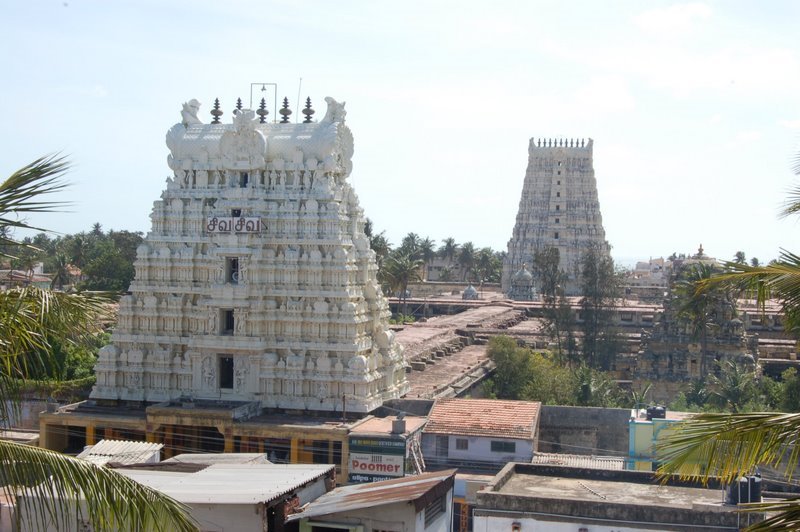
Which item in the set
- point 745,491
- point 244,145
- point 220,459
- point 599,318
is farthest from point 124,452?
point 599,318

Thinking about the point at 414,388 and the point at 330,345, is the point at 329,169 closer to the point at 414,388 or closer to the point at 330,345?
the point at 330,345

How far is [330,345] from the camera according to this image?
42562 millimetres

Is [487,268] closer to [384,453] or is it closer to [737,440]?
[384,453]

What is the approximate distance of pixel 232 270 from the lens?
145 ft

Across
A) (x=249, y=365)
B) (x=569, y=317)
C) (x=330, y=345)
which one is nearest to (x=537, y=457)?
(x=330, y=345)

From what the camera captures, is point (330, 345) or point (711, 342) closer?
point (330, 345)

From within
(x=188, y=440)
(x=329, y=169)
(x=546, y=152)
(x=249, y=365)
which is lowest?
(x=188, y=440)

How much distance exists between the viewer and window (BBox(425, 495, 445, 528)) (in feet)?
83.6

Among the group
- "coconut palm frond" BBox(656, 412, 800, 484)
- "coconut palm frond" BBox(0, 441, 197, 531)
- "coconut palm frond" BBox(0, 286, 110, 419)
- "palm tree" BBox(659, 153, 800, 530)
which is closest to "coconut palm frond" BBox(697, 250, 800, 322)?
"palm tree" BBox(659, 153, 800, 530)

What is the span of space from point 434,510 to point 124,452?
488 inches

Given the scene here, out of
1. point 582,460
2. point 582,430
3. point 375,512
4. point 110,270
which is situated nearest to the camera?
point 375,512

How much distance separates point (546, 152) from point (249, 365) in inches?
3158

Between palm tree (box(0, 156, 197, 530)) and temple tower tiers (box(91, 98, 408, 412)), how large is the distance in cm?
2847

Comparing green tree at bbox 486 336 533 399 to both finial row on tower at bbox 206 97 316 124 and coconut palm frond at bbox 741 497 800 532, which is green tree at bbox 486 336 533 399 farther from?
coconut palm frond at bbox 741 497 800 532
